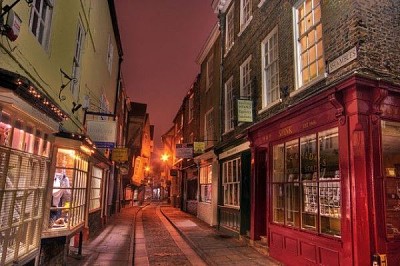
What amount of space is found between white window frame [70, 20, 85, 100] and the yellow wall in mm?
263

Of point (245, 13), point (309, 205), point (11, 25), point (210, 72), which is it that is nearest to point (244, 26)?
point (245, 13)

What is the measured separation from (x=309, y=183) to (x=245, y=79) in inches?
272

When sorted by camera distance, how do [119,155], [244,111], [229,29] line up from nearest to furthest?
[244,111]
[229,29]
[119,155]

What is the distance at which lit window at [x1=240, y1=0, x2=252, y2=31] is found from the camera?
13344 millimetres

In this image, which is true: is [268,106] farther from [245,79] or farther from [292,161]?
[245,79]

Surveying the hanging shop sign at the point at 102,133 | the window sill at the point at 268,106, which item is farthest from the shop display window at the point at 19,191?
the window sill at the point at 268,106

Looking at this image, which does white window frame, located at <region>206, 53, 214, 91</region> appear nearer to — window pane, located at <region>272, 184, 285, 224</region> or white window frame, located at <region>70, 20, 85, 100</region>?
white window frame, located at <region>70, 20, 85, 100</region>

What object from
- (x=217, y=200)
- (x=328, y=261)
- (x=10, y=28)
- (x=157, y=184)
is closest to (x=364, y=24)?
(x=328, y=261)

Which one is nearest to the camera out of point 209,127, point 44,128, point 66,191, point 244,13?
point 44,128

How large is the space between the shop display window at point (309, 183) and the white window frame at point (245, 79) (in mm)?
4087

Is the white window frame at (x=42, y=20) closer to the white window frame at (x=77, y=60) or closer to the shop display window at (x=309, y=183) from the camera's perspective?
the white window frame at (x=77, y=60)

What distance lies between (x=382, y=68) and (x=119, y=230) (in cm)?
1374

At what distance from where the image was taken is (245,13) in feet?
45.9

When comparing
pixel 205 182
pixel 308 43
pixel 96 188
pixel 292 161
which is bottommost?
pixel 96 188
